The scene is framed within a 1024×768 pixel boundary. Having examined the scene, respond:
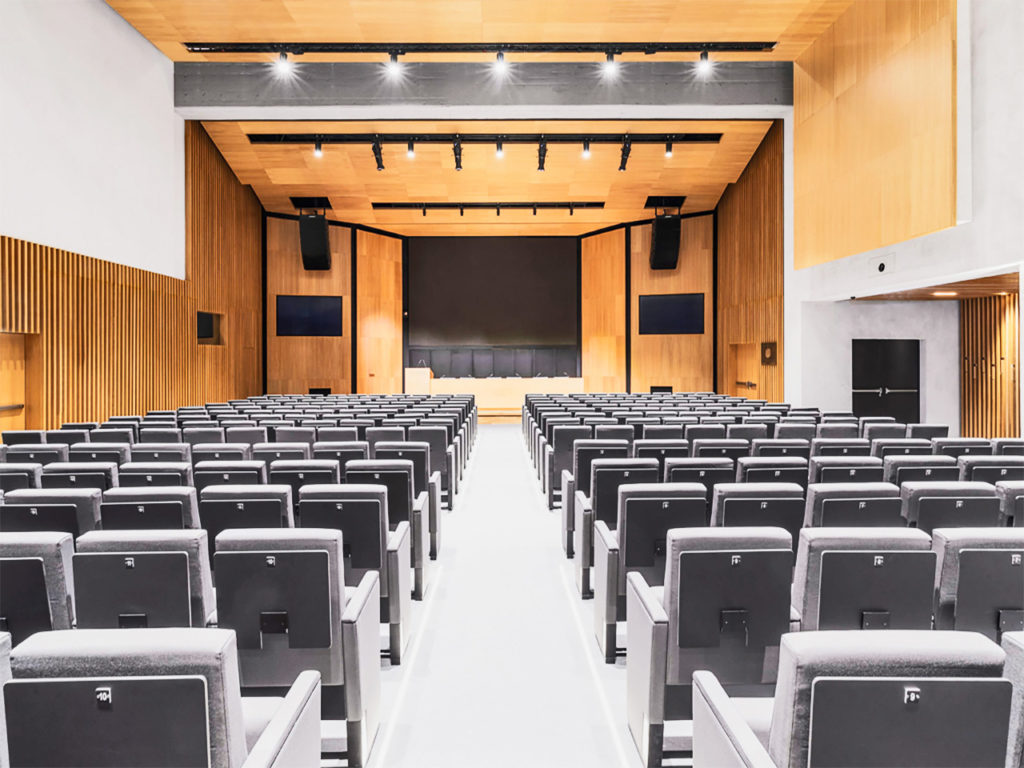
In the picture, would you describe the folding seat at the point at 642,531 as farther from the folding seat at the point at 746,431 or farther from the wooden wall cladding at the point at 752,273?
the wooden wall cladding at the point at 752,273

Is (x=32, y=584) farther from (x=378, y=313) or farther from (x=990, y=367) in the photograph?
(x=378, y=313)

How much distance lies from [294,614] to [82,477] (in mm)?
2708

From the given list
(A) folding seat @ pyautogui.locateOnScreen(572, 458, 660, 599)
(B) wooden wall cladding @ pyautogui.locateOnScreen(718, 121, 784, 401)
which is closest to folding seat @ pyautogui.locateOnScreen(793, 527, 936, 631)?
(A) folding seat @ pyautogui.locateOnScreen(572, 458, 660, 599)

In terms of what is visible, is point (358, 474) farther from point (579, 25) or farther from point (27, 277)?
point (579, 25)

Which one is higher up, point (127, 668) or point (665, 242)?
point (665, 242)

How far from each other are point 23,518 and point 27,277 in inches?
296

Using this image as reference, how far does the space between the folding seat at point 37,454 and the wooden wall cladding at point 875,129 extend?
32.0 feet

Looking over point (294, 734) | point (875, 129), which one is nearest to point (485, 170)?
point (875, 129)

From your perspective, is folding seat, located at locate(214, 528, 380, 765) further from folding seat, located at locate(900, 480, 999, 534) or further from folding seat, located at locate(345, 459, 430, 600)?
folding seat, located at locate(900, 480, 999, 534)

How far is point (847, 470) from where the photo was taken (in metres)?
4.47

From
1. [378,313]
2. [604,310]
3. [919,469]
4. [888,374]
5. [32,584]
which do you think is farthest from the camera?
[604,310]

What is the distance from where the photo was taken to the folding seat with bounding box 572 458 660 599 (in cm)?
443

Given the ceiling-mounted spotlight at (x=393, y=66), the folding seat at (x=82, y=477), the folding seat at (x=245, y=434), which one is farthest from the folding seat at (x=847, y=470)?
the ceiling-mounted spotlight at (x=393, y=66)

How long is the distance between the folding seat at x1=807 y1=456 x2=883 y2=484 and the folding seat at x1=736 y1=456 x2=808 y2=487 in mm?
94
